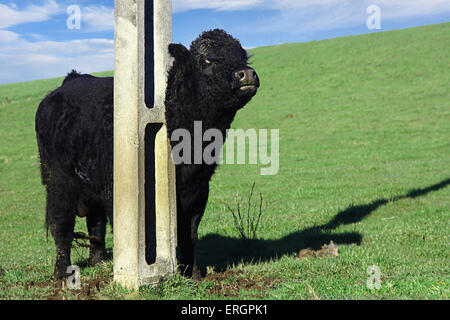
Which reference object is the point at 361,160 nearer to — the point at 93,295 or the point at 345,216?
the point at 345,216

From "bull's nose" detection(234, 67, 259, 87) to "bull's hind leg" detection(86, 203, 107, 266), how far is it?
9.01 ft

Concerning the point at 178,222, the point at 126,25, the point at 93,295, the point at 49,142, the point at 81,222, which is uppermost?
the point at 126,25

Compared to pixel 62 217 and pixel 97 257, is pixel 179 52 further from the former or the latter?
pixel 97 257

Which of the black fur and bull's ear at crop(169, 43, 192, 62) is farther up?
bull's ear at crop(169, 43, 192, 62)

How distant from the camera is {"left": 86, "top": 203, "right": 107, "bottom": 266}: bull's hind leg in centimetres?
640

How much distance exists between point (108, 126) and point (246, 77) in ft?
5.18

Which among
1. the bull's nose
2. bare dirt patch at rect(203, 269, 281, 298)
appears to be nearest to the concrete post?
bare dirt patch at rect(203, 269, 281, 298)

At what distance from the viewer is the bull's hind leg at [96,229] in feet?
21.0

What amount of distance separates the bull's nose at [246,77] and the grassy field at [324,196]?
196 cm

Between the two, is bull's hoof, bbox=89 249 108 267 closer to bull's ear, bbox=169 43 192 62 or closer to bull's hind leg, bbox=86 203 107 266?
bull's hind leg, bbox=86 203 107 266

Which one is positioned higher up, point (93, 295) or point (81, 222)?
point (93, 295)

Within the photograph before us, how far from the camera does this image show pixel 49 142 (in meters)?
6.01
